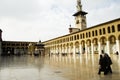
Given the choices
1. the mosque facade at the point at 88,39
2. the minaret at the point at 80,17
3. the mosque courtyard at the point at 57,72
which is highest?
the minaret at the point at 80,17

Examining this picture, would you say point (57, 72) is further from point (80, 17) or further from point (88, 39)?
point (80, 17)

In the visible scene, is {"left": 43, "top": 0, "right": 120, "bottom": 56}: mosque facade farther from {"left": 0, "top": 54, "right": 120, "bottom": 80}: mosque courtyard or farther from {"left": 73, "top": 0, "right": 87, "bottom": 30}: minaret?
{"left": 0, "top": 54, "right": 120, "bottom": 80}: mosque courtyard

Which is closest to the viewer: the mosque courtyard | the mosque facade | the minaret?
the mosque courtyard

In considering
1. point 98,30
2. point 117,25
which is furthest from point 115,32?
point 98,30

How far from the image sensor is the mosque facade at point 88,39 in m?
41.2

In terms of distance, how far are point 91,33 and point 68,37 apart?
1830 centimetres

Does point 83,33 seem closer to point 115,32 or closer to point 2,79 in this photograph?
point 115,32

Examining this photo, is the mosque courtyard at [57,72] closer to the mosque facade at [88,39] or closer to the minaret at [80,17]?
the mosque facade at [88,39]

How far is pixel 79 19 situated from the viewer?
83.8 m

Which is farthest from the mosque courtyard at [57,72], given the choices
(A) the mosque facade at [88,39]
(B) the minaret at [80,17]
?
(B) the minaret at [80,17]

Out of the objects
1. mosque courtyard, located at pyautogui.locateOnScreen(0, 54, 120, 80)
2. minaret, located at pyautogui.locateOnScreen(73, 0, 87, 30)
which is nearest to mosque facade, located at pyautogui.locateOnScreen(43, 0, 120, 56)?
minaret, located at pyautogui.locateOnScreen(73, 0, 87, 30)

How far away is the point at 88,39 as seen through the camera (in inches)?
2024

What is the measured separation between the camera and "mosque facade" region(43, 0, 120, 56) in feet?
135

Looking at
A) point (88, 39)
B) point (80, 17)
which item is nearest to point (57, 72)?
point (88, 39)
